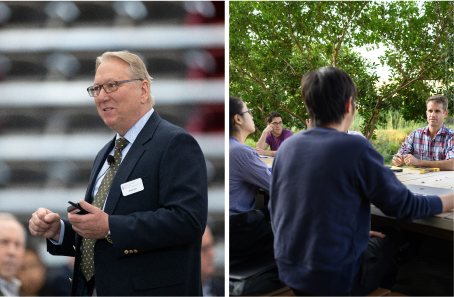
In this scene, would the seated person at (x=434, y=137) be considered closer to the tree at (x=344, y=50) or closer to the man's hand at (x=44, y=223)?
the tree at (x=344, y=50)

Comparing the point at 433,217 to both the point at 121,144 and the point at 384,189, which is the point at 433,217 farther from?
the point at 121,144

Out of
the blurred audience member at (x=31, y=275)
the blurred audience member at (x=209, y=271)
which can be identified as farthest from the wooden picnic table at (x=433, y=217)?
the blurred audience member at (x=31, y=275)

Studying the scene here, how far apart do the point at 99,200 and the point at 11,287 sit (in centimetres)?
145

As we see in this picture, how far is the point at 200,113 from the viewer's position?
7.18 feet

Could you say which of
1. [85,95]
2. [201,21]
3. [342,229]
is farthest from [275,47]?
[342,229]

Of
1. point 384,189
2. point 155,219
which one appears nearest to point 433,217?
point 384,189

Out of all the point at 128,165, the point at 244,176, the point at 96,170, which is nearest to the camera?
the point at 128,165

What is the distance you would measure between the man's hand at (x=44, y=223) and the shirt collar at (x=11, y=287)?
1.08 metres

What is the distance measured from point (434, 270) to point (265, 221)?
4.44ft

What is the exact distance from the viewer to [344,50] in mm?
5586

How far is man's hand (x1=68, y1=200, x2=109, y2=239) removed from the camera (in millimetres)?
1183

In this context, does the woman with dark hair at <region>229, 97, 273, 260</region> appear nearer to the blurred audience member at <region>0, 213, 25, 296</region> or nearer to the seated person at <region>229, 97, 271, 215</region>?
the seated person at <region>229, 97, 271, 215</region>

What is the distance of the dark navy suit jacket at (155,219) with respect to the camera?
3.94ft

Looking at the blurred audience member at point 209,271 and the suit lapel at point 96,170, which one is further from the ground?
the suit lapel at point 96,170
